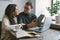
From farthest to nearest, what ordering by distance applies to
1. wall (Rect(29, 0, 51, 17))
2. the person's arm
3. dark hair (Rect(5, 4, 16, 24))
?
wall (Rect(29, 0, 51, 17)) → dark hair (Rect(5, 4, 16, 24)) → the person's arm

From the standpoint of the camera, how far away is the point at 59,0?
140 inches

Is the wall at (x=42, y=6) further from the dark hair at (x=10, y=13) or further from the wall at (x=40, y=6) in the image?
the dark hair at (x=10, y=13)

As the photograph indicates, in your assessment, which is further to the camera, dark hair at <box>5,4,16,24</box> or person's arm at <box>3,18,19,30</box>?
dark hair at <box>5,4,16,24</box>

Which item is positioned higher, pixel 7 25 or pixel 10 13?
pixel 10 13

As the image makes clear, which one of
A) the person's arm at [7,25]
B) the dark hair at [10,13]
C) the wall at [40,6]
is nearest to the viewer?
the person's arm at [7,25]

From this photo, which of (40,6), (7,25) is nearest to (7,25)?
(7,25)

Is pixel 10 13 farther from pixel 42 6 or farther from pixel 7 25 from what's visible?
pixel 42 6

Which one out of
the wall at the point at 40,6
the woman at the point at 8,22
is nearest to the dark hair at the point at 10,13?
the woman at the point at 8,22

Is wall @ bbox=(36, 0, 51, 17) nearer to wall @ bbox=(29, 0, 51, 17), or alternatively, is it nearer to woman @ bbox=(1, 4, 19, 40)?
wall @ bbox=(29, 0, 51, 17)

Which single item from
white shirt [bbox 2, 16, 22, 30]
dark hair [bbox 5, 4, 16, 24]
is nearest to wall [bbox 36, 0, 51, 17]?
dark hair [bbox 5, 4, 16, 24]

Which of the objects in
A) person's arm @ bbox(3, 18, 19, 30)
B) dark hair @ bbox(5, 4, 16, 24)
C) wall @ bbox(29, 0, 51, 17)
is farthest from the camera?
wall @ bbox(29, 0, 51, 17)

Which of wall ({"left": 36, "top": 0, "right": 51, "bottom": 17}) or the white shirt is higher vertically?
wall ({"left": 36, "top": 0, "right": 51, "bottom": 17})

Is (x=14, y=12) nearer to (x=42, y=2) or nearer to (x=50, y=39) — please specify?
(x=50, y=39)

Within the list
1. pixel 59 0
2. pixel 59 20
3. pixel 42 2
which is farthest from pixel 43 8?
pixel 59 20
